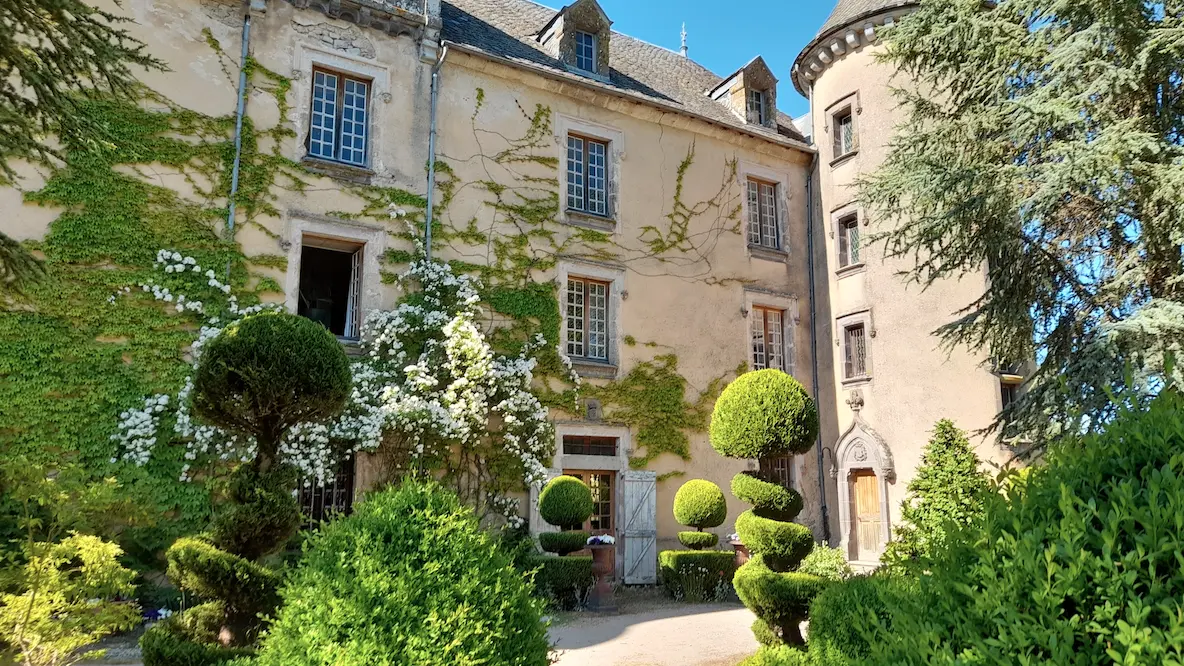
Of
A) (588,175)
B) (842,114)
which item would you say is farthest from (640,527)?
(842,114)

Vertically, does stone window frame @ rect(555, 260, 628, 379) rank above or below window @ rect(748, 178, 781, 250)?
below

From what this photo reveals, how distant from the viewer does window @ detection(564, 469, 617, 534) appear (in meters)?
12.9

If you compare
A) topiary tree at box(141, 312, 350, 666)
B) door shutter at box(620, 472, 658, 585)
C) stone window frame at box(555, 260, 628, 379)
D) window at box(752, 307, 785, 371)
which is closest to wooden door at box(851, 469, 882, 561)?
window at box(752, 307, 785, 371)

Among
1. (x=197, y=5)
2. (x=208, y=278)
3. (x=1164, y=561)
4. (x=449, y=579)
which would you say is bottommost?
(x=449, y=579)

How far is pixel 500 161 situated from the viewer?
1293 cm

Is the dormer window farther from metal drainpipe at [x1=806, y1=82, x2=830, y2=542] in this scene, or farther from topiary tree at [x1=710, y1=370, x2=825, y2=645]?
topiary tree at [x1=710, y1=370, x2=825, y2=645]

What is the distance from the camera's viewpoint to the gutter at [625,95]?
1273 centimetres

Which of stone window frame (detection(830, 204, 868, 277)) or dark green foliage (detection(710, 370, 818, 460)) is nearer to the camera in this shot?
dark green foliage (detection(710, 370, 818, 460))

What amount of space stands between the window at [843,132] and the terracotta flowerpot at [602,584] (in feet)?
31.3

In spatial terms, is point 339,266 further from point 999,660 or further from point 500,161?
point 999,660

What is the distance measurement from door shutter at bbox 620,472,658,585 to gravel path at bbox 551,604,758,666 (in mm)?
1816

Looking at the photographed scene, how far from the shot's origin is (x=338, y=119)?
11.8 m

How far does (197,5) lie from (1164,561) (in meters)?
12.5

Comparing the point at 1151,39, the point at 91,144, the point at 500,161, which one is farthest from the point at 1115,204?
the point at 91,144
